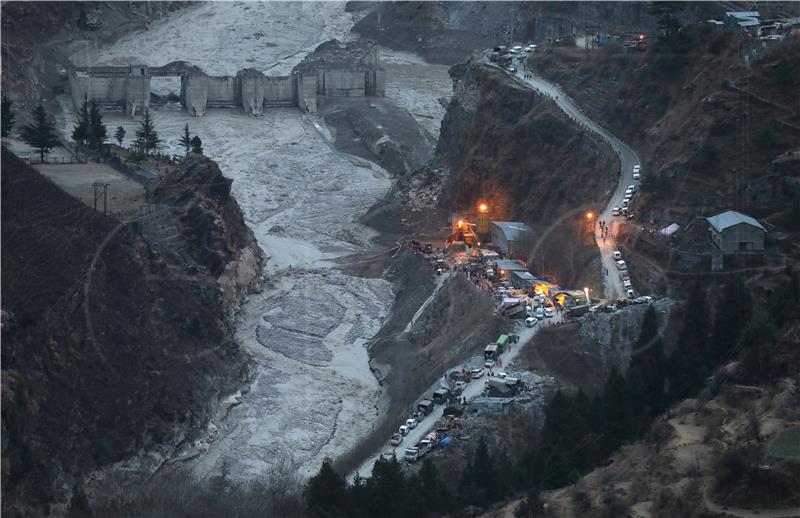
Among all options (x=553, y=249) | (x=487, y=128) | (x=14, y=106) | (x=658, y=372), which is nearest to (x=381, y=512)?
(x=658, y=372)

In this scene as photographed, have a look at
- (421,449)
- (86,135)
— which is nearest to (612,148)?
(421,449)

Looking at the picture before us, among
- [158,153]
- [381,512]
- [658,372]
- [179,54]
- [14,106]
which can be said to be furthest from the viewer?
[179,54]

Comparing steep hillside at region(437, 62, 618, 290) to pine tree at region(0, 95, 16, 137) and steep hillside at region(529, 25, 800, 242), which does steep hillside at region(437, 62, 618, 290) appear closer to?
steep hillside at region(529, 25, 800, 242)

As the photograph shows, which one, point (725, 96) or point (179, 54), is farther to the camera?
point (179, 54)

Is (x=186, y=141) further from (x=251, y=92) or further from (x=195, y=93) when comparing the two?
(x=251, y=92)

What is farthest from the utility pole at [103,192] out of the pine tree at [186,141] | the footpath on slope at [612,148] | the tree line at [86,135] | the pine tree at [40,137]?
the footpath on slope at [612,148]

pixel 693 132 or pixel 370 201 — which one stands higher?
pixel 693 132

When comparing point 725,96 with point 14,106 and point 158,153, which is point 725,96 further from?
point 14,106
